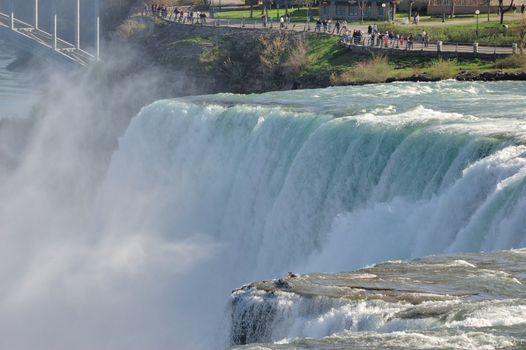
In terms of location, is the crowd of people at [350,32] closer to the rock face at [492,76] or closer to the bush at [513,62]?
the bush at [513,62]

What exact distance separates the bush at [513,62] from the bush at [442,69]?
1.64 meters

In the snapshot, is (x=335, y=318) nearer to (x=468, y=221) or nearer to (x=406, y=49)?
(x=468, y=221)

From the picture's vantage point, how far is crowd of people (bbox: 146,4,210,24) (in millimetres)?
72938

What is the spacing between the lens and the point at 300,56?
5972 centimetres

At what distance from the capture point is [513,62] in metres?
51.4

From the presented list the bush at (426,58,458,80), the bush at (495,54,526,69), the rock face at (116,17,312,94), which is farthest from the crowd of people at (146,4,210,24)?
the bush at (495,54,526,69)

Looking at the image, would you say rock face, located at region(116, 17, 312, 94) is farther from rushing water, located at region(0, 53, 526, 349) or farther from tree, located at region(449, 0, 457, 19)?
rushing water, located at region(0, 53, 526, 349)

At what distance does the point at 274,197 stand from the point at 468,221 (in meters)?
9.50

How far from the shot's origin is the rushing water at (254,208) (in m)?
27.7

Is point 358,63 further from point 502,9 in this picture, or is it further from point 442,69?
point 502,9

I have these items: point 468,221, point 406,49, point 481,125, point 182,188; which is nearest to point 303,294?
point 468,221

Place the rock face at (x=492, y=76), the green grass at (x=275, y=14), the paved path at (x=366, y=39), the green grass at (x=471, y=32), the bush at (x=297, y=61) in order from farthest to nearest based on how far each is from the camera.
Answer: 1. the green grass at (x=275, y=14)
2. the bush at (x=297, y=61)
3. the green grass at (x=471, y=32)
4. the paved path at (x=366, y=39)
5. the rock face at (x=492, y=76)

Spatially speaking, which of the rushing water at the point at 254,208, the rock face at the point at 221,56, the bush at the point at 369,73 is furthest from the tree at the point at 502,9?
the rushing water at the point at 254,208

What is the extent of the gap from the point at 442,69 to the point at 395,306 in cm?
3243
